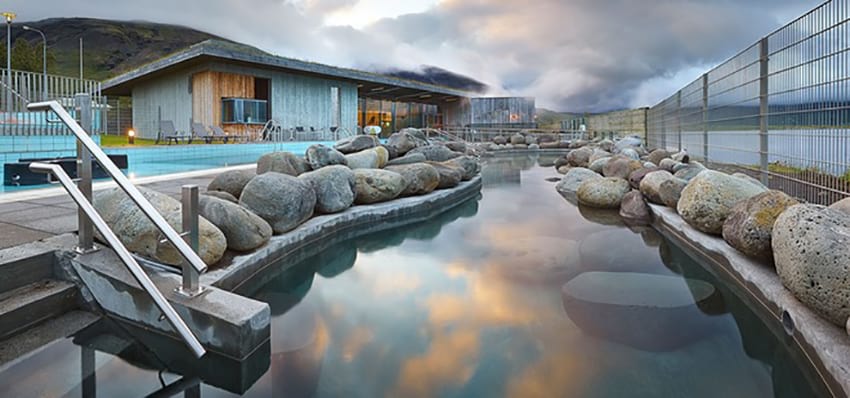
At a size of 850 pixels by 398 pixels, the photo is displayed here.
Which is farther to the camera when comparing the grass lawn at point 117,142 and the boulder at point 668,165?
the grass lawn at point 117,142

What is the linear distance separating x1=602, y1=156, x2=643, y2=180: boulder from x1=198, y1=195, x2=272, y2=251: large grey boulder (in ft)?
18.6

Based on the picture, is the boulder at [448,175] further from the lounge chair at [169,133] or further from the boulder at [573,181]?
the lounge chair at [169,133]

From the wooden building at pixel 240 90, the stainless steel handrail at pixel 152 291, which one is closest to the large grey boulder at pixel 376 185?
the stainless steel handrail at pixel 152 291

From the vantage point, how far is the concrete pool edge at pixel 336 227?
10.4ft

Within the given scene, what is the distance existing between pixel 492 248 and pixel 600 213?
2.36 meters

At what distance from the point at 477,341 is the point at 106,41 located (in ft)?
366

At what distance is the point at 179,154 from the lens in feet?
43.1

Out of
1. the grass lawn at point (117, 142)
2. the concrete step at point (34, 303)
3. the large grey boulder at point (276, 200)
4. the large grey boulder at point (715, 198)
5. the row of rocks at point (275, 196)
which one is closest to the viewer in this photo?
the concrete step at point (34, 303)

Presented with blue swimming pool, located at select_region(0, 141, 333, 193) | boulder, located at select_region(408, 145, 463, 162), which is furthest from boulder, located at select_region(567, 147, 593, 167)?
blue swimming pool, located at select_region(0, 141, 333, 193)

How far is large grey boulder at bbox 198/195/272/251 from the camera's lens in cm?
338

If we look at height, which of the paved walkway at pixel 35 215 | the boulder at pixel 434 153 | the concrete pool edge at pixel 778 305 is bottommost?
the concrete pool edge at pixel 778 305

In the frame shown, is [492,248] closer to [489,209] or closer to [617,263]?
[617,263]

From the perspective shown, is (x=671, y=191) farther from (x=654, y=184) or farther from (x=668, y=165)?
(x=668, y=165)

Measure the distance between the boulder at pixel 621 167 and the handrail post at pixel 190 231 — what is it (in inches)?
252
